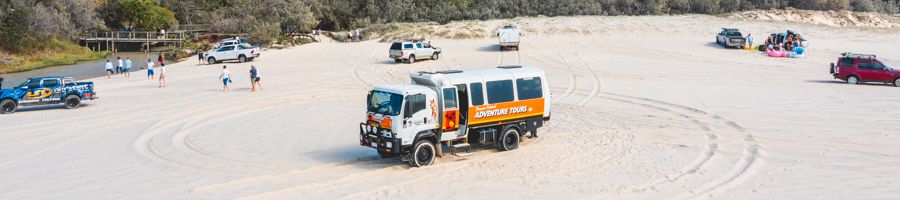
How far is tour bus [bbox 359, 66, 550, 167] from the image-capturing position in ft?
55.2

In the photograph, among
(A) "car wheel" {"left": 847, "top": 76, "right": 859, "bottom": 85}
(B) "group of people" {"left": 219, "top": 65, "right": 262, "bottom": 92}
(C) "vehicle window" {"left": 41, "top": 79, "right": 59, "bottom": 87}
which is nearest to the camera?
(C) "vehicle window" {"left": 41, "top": 79, "right": 59, "bottom": 87}

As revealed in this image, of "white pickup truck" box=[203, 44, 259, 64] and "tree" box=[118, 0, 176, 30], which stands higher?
"tree" box=[118, 0, 176, 30]

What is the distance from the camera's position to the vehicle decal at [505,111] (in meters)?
17.9

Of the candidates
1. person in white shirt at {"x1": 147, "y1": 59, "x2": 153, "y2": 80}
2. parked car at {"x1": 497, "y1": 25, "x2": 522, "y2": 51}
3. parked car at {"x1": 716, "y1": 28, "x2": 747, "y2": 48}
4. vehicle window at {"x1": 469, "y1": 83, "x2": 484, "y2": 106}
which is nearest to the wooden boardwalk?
person in white shirt at {"x1": 147, "y1": 59, "x2": 153, "y2": 80}

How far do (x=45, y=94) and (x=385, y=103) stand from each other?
15579 millimetres

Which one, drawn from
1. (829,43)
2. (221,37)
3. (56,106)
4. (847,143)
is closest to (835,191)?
(847,143)

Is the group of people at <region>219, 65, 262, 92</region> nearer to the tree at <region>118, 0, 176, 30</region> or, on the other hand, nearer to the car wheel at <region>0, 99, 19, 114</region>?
the car wheel at <region>0, 99, 19, 114</region>

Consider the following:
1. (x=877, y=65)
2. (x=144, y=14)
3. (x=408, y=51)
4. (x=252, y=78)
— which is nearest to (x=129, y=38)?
(x=144, y=14)

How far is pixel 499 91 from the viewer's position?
18109 mm

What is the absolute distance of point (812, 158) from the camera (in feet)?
56.7

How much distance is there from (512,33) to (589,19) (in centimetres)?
1508

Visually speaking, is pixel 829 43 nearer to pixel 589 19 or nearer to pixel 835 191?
pixel 589 19

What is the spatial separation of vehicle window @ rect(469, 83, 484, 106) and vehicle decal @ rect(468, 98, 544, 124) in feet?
0.35

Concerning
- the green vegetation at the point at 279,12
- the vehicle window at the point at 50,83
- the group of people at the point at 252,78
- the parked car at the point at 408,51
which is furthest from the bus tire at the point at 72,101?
the green vegetation at the point at 279,12
